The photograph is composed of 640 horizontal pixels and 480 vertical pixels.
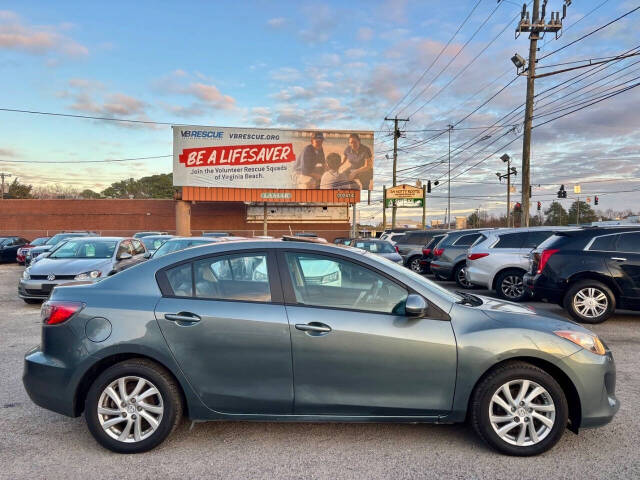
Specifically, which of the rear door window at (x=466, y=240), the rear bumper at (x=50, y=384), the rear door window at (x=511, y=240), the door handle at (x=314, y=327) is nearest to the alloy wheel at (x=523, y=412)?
the door handle at (x=314, y=327)

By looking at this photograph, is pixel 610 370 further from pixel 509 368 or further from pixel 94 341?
pixel 94 341

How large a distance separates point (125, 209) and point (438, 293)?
4417 centimetres

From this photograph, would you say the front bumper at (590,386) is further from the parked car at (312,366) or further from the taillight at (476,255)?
the taillight at (476,255)

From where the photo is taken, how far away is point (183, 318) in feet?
10.9

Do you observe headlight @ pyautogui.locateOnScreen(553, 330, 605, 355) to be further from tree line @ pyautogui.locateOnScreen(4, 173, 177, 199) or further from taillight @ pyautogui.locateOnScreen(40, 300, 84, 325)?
tree line @ pyautogui.locateOnScreen(4, 173, 177, 199)

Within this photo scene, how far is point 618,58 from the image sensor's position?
1457cm

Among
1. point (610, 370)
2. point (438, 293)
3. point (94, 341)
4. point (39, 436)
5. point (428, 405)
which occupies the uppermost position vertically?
point (438, 293)

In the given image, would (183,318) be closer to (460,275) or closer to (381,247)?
(460,275)

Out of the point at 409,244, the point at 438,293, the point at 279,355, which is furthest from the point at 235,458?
the point at 409,244

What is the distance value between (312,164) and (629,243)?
3053 centimetres

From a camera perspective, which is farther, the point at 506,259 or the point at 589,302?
the point at 506,259

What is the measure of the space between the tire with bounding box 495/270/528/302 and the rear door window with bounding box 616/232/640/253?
9.33 ft

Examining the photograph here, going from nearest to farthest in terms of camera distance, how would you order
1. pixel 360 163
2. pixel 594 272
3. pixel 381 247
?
1. pixel 594 272
2. pixel 381 247
3. pixel 360 163

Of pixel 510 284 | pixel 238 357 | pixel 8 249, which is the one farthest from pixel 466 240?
pixel 8 249
